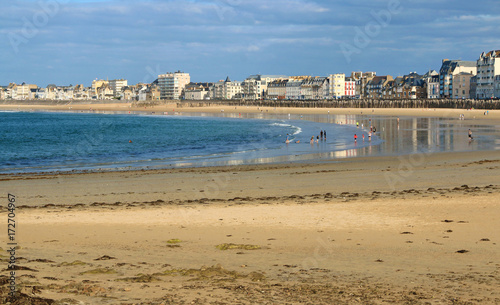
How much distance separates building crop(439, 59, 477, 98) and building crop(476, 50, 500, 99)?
11.7 metres

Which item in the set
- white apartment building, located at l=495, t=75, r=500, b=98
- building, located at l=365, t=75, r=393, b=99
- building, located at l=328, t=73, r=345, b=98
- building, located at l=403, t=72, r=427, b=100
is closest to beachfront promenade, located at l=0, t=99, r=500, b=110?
white apartment building, located at l=495, t=75, r=500, b=98

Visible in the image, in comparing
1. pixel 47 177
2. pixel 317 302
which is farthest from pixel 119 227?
pixel 47 177

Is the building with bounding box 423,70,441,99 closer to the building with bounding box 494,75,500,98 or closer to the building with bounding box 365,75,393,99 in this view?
the building with bounding box 365,75,393,99

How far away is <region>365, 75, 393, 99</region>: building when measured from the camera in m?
179

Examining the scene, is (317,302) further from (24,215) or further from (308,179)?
(308,179)

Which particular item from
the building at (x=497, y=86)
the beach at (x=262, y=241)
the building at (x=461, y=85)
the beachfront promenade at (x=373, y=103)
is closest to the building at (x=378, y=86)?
the building at (x=461, y=85)

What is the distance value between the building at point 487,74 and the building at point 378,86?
45.5 metres

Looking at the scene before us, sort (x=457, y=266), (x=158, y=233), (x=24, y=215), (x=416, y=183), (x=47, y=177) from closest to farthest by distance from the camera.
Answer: (x=457, y=266)
(x=158, y=233)
(x=24, y=215)
(x=416, y=183)
(x=47, y=177)

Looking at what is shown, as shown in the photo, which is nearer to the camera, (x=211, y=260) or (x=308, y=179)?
(x=211, y=260)

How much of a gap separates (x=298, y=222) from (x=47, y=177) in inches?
583

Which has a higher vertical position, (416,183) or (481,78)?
(481,78)

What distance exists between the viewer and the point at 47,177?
22641mm

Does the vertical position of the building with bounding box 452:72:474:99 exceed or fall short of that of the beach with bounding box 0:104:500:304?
it exceeds it

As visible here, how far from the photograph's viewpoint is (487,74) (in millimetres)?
129875
